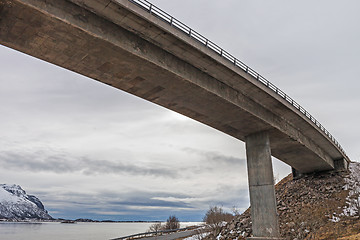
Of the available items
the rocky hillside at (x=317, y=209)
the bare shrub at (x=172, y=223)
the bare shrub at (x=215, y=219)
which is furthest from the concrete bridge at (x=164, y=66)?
the bare shrub at (x=172, y=223)

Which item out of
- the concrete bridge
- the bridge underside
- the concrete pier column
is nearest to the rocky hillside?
the concrete pier column

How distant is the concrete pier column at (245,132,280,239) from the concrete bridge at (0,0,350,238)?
74 millimetres

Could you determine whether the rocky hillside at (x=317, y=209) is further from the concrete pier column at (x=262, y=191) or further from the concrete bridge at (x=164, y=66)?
the concrete bridge at (x=164, y=66)

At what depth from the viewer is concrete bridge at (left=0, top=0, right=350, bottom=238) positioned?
12.6 m

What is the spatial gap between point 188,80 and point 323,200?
2847 centimetres

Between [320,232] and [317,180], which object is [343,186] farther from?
[320,232]

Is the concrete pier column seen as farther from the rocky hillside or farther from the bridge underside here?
the rocky hillside

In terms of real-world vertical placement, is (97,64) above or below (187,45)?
below

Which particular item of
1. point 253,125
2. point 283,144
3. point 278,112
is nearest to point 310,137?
point 283,144

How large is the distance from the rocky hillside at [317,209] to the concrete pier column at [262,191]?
532 centimetres

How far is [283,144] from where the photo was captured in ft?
88.9

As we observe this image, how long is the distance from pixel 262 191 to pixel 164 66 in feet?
44.3

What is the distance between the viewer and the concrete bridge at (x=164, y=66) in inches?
496

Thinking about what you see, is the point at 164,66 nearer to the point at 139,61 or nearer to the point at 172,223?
the point at 139,61
